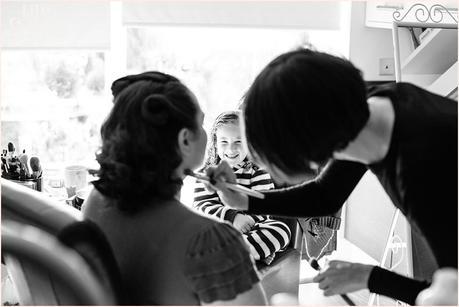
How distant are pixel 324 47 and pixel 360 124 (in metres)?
2.83

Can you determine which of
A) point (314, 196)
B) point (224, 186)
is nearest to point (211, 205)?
point (314, 196)

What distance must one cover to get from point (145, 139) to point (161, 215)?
0.41 ft

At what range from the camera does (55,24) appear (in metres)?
3.01

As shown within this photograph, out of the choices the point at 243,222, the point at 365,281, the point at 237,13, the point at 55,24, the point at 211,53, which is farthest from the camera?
the point at 211,53

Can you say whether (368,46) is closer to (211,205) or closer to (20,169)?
(211,205)

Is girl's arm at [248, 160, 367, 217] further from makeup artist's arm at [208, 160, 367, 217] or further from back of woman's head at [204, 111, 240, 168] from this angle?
back of woman's head at [204, 111, 240, 168]

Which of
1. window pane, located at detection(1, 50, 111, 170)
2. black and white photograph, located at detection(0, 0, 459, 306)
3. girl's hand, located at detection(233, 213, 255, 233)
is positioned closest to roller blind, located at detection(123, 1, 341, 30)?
window pane, located at detection(1, 50, 111, 170)

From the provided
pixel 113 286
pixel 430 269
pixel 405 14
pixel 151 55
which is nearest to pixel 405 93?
pixel 113 286

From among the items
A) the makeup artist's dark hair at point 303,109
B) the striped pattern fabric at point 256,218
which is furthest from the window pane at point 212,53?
the makeup artist's dark hair at point 303,109

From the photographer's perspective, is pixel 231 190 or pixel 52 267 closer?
pixel 52 267

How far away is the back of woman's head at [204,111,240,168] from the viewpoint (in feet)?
7.30

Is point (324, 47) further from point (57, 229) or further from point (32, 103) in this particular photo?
point (57, 229)

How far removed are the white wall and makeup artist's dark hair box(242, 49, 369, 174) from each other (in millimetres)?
2726

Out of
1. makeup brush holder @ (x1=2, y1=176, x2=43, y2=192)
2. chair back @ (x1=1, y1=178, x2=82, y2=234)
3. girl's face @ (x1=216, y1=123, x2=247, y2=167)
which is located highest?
chair back @ (x1=1, y1=178, x2=82, y2=234)
